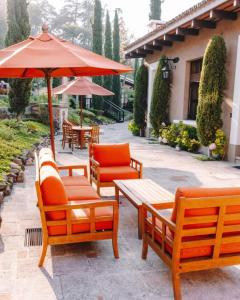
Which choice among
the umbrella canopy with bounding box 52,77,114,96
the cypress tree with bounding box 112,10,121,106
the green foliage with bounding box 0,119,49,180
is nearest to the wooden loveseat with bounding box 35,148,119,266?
the green foliage with bounding box 0,119,49,180

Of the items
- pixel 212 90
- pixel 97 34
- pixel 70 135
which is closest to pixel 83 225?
pixel 212 90

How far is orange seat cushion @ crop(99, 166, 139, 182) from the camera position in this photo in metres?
5.63

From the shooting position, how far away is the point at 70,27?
1672 inches

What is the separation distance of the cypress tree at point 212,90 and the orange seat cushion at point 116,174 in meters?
4.55

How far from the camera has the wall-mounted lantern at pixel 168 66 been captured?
1278cm

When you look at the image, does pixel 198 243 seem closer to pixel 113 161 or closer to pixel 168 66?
pixel 113 161

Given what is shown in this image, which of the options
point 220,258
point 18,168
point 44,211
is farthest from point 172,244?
point 18,168

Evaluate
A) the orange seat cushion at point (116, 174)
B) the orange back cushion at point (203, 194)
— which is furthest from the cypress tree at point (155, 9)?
the orange back cushion at point (203, 194)

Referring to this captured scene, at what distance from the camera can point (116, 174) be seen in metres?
5.66

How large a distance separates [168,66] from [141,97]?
3112mm

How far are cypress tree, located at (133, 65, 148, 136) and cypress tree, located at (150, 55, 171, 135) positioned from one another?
226 cm

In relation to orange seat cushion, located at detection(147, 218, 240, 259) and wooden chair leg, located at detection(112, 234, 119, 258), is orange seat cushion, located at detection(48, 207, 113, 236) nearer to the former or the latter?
wooden chair leg, located at detection(112, 234, 119, 258)

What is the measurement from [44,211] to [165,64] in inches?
427

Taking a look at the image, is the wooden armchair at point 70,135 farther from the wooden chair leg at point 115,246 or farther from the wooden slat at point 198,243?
the wooden slat at point 198,243
